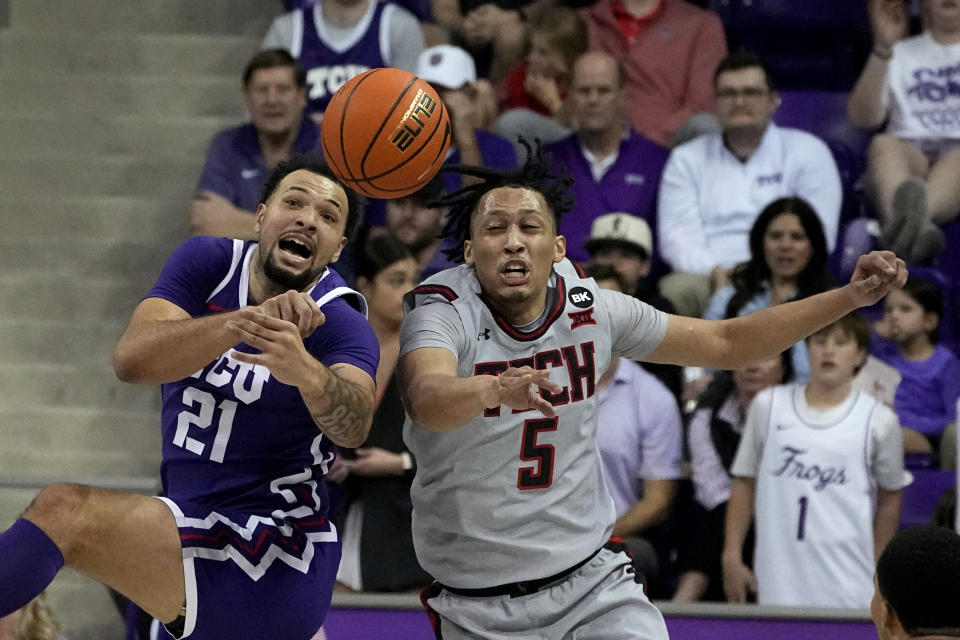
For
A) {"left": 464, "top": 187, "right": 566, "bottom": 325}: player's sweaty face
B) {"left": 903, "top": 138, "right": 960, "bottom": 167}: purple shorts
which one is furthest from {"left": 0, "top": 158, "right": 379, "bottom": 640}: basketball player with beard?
{"left": 903, "top": 138, "right": 960, "bottom": 167}: purple shorts

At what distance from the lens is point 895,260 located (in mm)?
3834

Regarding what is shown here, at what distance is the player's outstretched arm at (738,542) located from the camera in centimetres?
548

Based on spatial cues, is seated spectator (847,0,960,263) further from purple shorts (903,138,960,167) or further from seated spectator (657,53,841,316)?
seated spectator (657,53,841,316)

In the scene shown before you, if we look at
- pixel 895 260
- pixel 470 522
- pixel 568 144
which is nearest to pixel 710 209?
pixel 568 144

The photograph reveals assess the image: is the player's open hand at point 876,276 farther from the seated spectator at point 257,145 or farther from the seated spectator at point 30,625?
the seated spectator at point 257,145

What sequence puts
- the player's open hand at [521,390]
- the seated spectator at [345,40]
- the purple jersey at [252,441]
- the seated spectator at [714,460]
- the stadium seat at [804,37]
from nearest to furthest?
the player's open hand at [521,390], the purple jersey at [252,441], the seated spectator at [714,460], the seated spectator at [345,40], the stadium seat at [804,37]

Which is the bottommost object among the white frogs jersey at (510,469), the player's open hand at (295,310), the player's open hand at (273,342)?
the white frogs jersey at (510,469)

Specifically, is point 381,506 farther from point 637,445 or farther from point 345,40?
point 345,40

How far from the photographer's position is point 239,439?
12.4 ft

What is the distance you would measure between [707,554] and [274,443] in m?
2.48

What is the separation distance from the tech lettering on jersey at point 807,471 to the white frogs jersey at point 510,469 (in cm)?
182

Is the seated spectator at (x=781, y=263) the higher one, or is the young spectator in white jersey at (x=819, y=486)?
the seated spectator at (x=781, y=263)

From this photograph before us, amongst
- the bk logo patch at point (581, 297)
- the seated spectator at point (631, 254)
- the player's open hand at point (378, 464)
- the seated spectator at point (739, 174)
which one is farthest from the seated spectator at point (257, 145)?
the bk logo patch at point (581, 297)

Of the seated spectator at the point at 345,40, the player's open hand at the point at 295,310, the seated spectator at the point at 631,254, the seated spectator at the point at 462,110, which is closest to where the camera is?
the player's open hand at the point at 295,310
